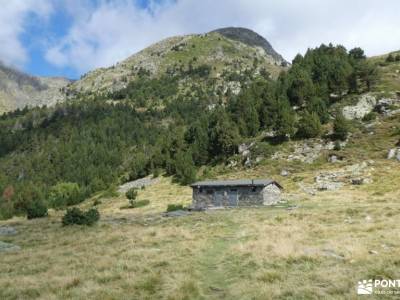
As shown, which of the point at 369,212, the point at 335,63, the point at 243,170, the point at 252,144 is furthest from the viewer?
the point at 335,63

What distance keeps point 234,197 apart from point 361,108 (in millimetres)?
46649

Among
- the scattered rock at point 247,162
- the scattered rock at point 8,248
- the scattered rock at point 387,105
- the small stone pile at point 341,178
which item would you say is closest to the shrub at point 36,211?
the scattered rock at point 8,248

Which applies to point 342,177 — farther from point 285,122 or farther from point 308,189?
point 285,122

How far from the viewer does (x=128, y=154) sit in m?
151

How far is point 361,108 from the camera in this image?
8856 cm

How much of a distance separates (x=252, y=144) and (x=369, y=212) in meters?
53.5

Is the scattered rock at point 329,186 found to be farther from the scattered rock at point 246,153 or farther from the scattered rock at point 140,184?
the scattered rock at point 140,184

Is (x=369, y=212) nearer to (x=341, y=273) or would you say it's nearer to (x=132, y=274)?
(x=341, y=273)

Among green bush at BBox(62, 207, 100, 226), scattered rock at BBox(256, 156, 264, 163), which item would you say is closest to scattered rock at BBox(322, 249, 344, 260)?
green bush at BBox(62, 207, 100, 226)

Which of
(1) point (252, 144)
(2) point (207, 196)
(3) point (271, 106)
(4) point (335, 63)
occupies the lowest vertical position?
(2) point (207, 196)

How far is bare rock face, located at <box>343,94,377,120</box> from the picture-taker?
87500 millimetres

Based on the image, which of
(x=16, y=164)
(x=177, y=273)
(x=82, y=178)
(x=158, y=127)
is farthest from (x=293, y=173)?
(x=16, y=164)

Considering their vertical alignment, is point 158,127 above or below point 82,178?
above

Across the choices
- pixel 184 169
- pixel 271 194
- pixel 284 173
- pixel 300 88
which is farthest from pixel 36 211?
pixel 300 88
